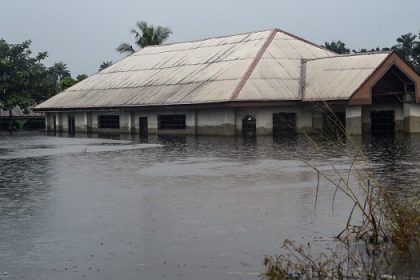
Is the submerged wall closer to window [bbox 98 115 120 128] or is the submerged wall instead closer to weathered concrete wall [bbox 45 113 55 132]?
window [bbox 98 115 120 128]

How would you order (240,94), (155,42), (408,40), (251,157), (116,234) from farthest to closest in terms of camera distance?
(408,40) < (155,42) < (240,94) < (251,157) < (116,234)

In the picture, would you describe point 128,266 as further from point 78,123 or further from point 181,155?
point 78,123

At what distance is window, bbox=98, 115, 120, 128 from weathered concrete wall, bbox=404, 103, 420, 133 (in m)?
21.0

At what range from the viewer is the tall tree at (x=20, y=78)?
53656 millimetres

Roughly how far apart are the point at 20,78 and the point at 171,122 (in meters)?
20.7

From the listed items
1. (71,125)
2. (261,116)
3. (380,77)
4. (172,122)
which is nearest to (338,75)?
(380,77)

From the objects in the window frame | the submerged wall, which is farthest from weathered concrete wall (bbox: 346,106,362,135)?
the window frame

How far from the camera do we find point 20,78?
2144 inches

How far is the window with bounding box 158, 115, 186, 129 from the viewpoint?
4016 cm

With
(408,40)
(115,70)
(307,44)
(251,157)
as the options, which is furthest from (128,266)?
(408,40)

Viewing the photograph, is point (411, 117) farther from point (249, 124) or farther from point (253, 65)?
point (253, 65)

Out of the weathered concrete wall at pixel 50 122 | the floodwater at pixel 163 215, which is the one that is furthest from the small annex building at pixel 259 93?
the floodwater at pixel 163 215

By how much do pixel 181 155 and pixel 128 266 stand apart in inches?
614

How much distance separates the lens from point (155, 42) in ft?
203
